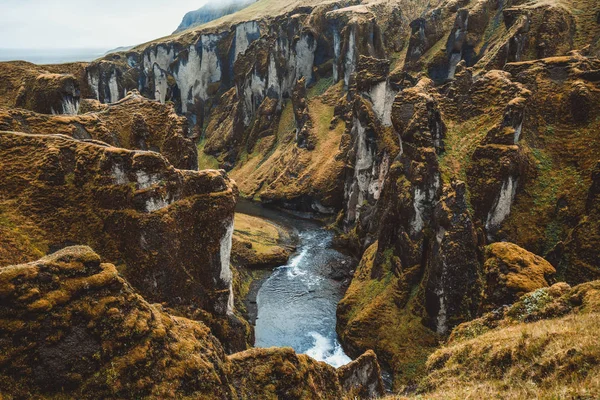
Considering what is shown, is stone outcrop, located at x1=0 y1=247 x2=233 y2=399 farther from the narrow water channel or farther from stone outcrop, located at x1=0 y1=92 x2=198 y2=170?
the narrow water channel

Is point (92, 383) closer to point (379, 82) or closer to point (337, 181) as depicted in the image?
point (379, 82)

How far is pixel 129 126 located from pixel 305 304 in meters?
32.8

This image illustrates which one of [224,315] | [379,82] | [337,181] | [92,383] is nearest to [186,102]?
[337,181]

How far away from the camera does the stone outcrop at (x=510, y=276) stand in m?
22.8

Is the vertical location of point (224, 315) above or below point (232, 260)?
above

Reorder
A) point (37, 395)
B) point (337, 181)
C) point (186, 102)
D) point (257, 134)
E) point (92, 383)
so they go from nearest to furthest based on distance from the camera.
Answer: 1. point (37, 395)
2. point (92, 383)
3. point (337, 181)
4. point (257, 134)
5. point (186, 102)

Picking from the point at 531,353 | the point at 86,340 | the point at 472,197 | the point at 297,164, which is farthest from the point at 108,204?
the point at 297,164

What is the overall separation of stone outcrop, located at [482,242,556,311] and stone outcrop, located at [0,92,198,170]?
38.8m

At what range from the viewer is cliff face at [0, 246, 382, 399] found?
37.7 feet

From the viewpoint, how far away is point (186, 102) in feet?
577

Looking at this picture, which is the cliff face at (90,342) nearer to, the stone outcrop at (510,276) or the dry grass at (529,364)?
the dry grass at (529,364)

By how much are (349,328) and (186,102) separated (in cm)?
15533

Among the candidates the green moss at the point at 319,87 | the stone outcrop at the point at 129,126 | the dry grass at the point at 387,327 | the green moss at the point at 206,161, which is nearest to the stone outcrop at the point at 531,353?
the dry grass at the point at 387,327

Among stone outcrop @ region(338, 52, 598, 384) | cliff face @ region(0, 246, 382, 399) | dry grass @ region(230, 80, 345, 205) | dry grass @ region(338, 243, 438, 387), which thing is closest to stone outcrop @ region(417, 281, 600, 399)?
cliff face @ region(0, 246, 382, 399)
